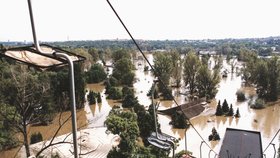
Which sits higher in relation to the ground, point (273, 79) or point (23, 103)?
point (23, 103)

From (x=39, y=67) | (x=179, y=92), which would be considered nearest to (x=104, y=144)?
(x=39, y=67)

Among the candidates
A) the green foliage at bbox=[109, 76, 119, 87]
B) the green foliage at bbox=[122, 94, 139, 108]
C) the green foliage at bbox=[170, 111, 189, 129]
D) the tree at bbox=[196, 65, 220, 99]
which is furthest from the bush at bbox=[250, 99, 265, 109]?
the green foliage at bbox=[109, 76, 119, 87]

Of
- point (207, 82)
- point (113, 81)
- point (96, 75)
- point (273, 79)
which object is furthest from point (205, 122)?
point (96, 75)

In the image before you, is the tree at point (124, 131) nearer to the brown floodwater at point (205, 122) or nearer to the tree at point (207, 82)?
the brown floodwater at point (205, 122)

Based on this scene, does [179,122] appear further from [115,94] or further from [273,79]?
[273,79]

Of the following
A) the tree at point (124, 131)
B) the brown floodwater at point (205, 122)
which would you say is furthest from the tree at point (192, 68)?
the tree at point (124, 131)

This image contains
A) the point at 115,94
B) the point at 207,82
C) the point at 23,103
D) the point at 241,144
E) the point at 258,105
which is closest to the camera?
the point at 23,103

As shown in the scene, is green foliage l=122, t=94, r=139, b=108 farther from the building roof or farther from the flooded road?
the building roof
